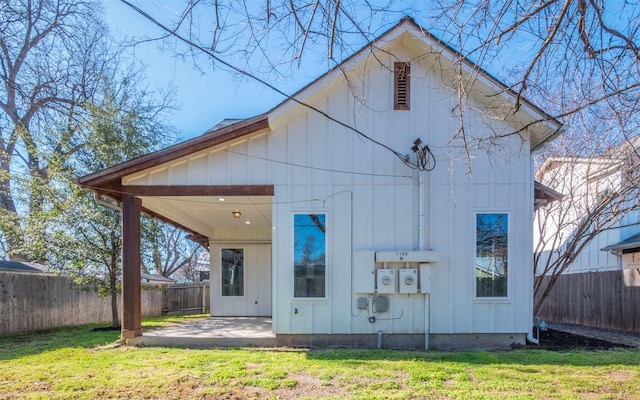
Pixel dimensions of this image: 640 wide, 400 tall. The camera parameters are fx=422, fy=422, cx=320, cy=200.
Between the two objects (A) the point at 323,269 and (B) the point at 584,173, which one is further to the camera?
(B) the point at 584,173

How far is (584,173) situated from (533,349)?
5.39 m

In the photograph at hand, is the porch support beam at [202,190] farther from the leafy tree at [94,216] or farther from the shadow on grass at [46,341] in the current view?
the shadow on grass at [46,341]

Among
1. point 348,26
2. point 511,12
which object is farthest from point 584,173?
point 348,26

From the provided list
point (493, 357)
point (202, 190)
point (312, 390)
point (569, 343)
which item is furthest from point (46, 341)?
point (569, 343)

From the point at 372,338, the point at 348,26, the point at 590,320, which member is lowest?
the point at 590,320

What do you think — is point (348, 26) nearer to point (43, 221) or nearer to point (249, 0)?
point (249, 0)

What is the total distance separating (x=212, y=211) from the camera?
9078 mm

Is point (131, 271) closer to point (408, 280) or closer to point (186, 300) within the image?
point (408, 280)

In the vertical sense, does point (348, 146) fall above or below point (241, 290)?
above

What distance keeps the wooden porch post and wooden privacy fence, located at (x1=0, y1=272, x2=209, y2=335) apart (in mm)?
4017

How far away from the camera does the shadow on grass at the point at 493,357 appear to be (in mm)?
5789

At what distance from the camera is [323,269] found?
7215mm

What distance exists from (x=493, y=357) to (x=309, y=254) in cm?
322

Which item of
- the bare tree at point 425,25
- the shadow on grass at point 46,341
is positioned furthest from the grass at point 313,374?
the bare tree at point 425,25
